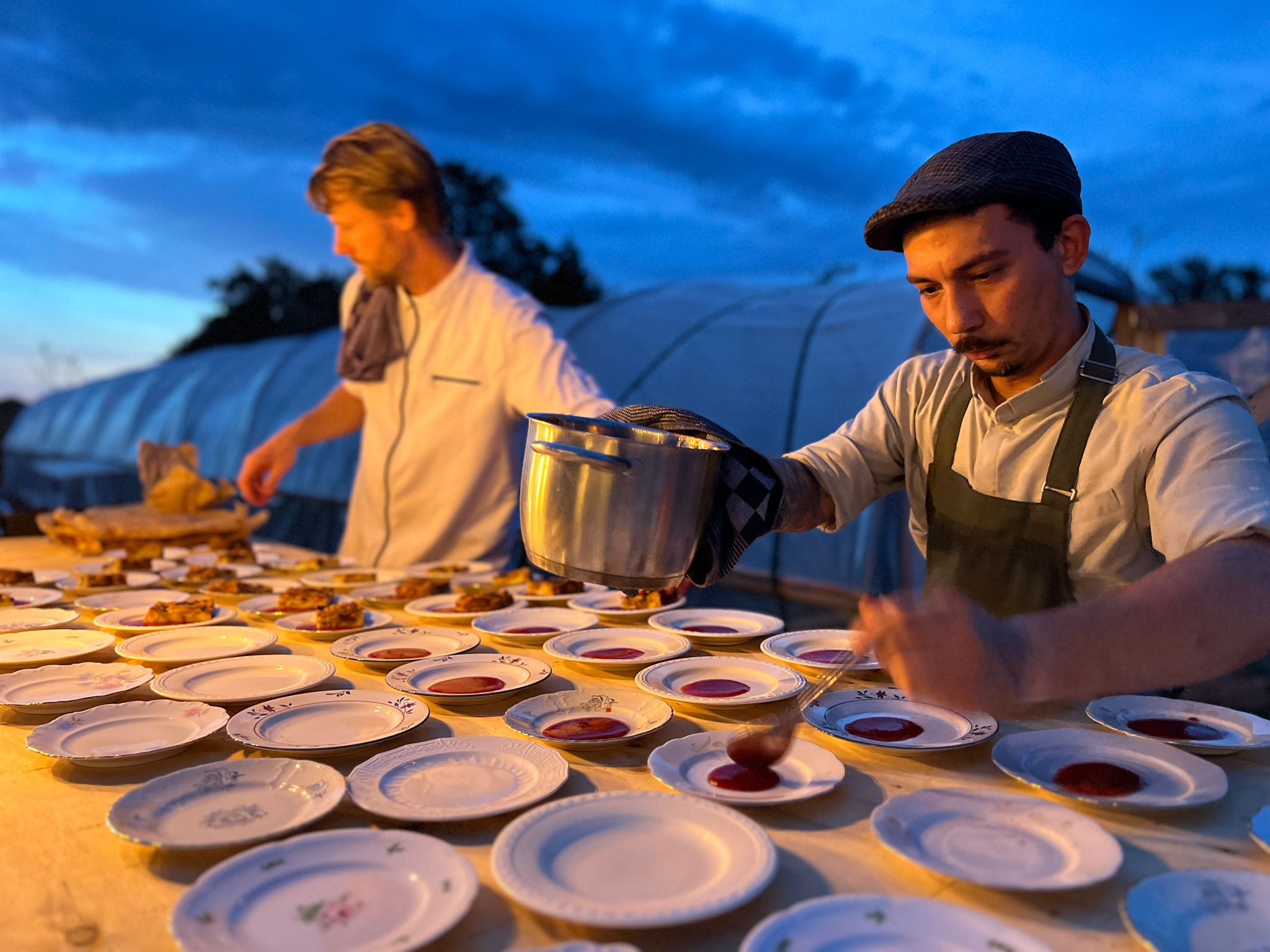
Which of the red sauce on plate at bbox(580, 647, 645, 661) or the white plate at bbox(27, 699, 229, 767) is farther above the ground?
the red sauce on plate at bbox(580, 647, 645, 661)

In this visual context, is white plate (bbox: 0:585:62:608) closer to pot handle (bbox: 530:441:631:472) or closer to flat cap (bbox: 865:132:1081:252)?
pot handle (bbox: 530:441:631:472)

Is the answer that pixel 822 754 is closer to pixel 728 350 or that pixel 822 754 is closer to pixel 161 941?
pixel 161 941

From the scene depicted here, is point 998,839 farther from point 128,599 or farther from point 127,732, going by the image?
point 128,599

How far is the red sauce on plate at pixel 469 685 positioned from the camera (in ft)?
5.45

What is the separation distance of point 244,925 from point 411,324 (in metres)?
3.02

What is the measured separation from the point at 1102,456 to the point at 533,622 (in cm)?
144

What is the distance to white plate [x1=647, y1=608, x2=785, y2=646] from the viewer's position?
2.12 m

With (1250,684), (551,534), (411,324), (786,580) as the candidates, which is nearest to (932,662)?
(551,534)

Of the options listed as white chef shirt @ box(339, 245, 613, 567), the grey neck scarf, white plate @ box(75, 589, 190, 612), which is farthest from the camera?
the grey neck scarf

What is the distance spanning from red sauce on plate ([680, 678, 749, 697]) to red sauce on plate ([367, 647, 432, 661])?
66 cm

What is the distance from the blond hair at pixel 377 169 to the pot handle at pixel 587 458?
7.53 ft

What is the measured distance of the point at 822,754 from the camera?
4.32ft

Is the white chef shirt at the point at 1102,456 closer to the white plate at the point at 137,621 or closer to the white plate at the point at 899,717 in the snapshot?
the white plate at the point at 899,717

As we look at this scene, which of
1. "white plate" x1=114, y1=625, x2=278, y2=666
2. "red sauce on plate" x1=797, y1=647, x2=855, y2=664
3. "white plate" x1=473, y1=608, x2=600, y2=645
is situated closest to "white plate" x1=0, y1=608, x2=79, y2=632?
"white plate" x1=114, y1=625, x2=278, y2=666
